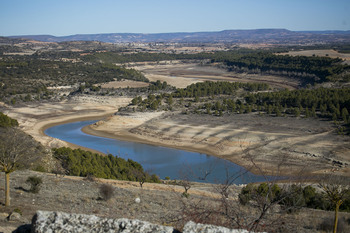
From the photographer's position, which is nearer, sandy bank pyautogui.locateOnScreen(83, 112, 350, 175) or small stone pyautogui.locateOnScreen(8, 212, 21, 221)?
small stone pyautogui.locateOnScreen(8, 212, 21, 221)

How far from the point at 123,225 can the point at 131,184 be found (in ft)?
47.3

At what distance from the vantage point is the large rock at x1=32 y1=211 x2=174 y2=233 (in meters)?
5.93

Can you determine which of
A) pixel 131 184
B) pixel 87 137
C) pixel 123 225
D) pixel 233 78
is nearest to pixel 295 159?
pixel 131 184

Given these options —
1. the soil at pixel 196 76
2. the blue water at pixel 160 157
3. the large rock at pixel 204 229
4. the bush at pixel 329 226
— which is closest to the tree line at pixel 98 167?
the blue water at pixel 160 157

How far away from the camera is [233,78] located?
90688mm

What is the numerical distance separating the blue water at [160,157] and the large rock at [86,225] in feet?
64.2

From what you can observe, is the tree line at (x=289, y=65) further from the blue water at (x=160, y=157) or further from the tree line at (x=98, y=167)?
the tree line at (x=98, y=167)

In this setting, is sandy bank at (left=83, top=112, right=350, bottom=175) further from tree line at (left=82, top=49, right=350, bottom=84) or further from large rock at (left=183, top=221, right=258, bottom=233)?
tree line at (left=82, top=49, right=350, bottom=84)

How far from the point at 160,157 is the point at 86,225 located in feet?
90.9

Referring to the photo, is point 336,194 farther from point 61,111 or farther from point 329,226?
point 61,111

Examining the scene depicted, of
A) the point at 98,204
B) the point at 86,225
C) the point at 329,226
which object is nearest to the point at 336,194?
the point at 329,226

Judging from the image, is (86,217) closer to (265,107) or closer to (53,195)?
(53,195)

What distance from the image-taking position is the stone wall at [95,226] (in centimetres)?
584

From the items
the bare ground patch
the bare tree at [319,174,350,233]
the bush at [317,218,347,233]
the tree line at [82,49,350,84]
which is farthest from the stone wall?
the bare ground patch
